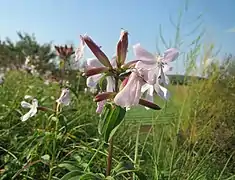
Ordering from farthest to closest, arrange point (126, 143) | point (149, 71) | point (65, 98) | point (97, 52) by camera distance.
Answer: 1. point (126, 143)
2. point (65, 98)
3. point (97, 52)
4. point (149, 71)

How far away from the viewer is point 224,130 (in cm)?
336

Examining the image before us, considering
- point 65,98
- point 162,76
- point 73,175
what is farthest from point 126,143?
point 162,76

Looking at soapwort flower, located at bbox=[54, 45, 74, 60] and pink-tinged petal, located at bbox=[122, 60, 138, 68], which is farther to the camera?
soapwort flower, located at bbox=[54, 45, 74, 60]

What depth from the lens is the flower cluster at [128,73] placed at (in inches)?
31.6

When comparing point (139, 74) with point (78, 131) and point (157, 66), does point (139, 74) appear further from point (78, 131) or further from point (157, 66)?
point (78, 131)

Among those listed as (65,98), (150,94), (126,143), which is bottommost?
(126,143)

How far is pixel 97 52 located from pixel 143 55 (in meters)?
0.14

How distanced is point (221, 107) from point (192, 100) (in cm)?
84

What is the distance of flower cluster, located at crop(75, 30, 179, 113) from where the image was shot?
2.63ft

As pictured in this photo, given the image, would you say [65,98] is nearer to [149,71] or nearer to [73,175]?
[73,175]

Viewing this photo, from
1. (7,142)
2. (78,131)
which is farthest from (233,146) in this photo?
(7,142)

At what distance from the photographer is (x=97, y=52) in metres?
0.91

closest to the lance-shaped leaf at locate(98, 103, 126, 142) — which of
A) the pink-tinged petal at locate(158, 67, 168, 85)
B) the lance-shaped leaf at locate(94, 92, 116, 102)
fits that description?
the lance-shaped leaf at locate(94, 92, 116, 102)

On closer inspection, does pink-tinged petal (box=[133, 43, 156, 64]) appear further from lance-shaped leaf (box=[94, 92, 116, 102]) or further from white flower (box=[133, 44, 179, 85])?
lance-shaped leaf (box=[94, 92, 116, 102])
